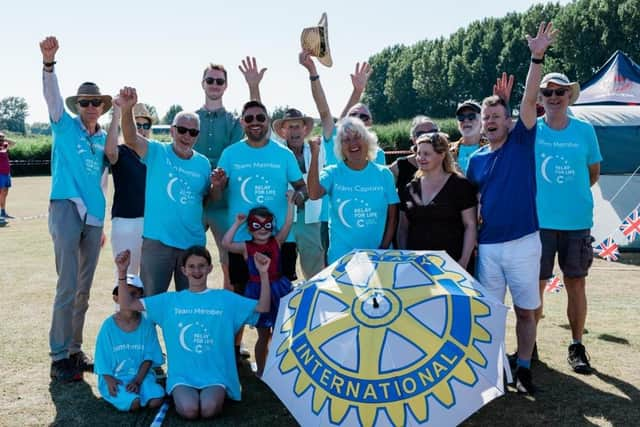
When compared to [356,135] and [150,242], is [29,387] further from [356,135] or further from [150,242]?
[356,135]

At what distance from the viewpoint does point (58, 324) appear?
4883 mm

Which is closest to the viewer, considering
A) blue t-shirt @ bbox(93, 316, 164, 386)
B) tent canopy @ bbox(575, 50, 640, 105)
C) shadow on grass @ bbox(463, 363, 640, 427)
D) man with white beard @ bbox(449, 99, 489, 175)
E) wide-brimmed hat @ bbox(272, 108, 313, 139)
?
shadow on grass @ bbox(463, 363, 640, 427)

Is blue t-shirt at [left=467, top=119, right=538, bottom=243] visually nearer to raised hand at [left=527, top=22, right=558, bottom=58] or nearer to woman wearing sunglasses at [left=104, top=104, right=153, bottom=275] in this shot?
raised hand at [left=527, top=22, right=558, bottom=58]

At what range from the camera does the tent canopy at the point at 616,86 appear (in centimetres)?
1138

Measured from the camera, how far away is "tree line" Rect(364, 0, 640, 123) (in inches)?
1938

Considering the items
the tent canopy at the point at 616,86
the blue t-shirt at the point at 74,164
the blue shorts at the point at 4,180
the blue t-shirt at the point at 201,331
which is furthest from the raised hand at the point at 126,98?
the blue shorts at the point at 4,180

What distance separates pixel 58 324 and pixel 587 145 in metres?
4.58

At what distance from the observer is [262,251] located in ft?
14.8

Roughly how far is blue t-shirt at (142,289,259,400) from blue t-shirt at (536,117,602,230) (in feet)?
8.66

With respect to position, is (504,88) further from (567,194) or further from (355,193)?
(355,193)

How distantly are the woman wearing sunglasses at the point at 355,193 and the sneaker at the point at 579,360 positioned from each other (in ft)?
6.37

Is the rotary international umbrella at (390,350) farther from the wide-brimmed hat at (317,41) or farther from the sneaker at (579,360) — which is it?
the wide-brimmed hat at (317,41)

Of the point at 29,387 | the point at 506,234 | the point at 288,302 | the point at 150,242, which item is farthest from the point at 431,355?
the point at 29,387

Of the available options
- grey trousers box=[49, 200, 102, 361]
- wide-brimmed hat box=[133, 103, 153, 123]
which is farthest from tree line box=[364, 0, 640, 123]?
grey trousers box=[49, 200, 102, 361]
